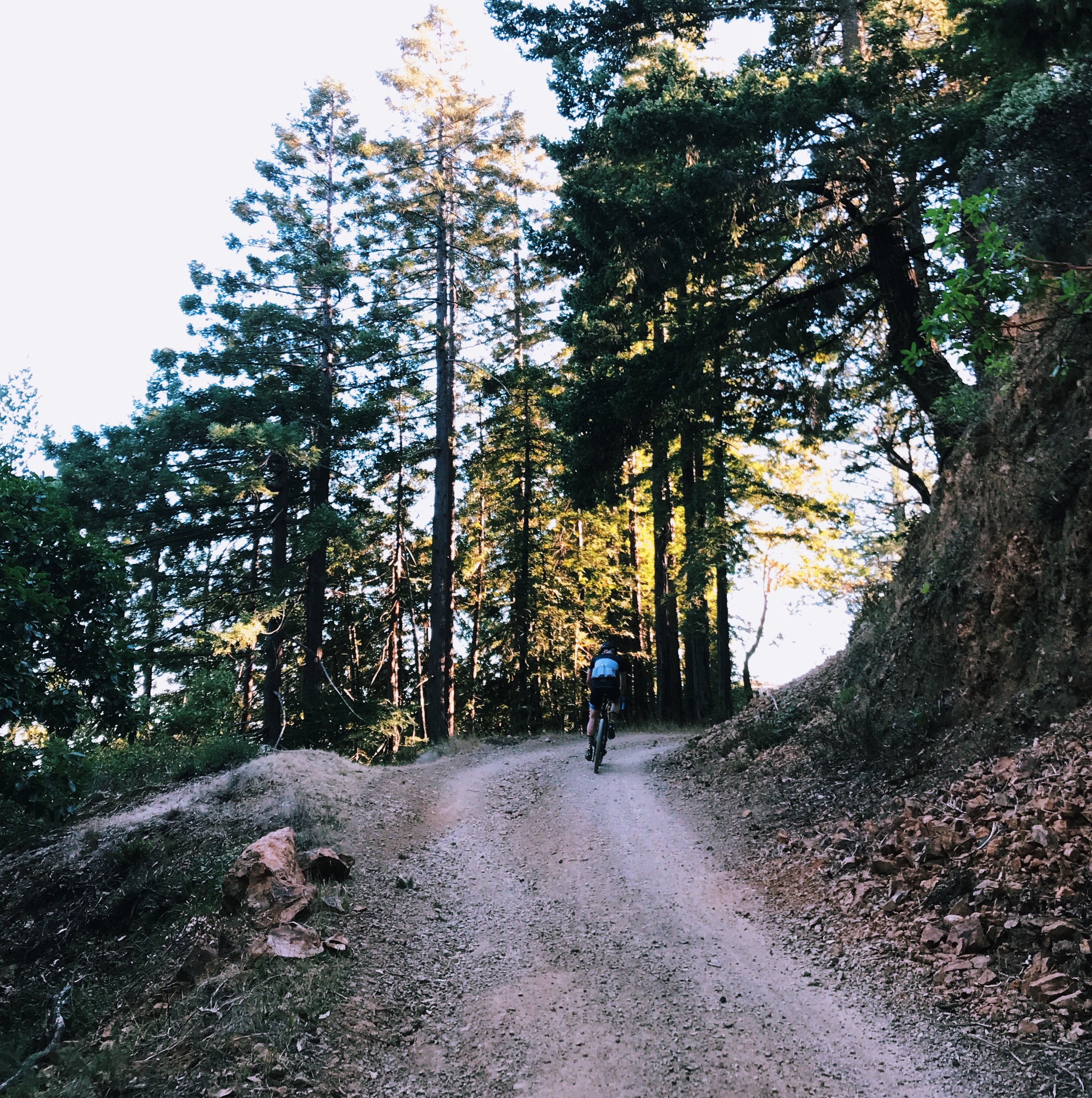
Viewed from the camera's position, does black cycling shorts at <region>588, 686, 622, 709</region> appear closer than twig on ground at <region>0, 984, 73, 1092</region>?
No

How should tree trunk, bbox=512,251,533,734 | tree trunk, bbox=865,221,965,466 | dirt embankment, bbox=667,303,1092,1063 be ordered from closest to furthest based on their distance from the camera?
dirt embankment, bbox=667,303,1092,1063
tree trunk, bbox=865,221,965,466
tree trunk, bbox=512,251,533,734

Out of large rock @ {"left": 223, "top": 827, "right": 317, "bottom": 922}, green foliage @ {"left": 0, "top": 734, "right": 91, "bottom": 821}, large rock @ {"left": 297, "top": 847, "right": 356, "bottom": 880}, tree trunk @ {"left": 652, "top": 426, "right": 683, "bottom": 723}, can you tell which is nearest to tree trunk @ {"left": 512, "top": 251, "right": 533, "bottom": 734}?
tree trunk @ {"left": 652, "top": 426, "right": 683, "bottom": 723}

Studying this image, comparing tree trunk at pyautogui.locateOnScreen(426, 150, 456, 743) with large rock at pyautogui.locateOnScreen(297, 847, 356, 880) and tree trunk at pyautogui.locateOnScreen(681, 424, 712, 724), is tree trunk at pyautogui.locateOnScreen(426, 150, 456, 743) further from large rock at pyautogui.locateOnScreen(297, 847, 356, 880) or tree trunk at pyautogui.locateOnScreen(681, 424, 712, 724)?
large rock at pyautogui.locateOnScreen(297, 847, 356, 880)

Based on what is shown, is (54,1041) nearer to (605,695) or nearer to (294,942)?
(294,942)

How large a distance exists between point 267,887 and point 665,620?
1437 centimetres

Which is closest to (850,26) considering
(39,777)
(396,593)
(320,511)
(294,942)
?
(320,511)

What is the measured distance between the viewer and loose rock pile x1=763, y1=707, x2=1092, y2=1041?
12.8 ft

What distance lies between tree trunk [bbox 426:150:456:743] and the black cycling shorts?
635cm

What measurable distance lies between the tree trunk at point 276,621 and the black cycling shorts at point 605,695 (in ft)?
30.2

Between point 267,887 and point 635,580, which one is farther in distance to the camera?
point 635,580

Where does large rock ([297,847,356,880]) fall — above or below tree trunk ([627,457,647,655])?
below

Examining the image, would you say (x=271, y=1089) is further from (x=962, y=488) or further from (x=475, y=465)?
(x=475, y=465)

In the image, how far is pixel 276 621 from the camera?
1933 centimetres

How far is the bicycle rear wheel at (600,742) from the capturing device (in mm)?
11312
